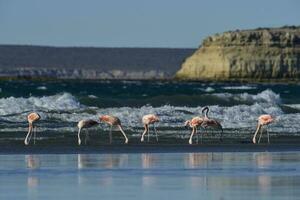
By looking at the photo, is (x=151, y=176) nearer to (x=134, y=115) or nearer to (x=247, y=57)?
(x=134, y=115)

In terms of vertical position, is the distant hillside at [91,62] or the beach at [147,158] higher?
the distant hillside at [91,62]

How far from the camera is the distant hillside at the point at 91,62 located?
17212 centimetres

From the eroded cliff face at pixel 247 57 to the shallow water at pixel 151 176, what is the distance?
4297 inches

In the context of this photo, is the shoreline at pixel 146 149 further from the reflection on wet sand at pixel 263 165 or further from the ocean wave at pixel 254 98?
the ocean wave at pixel 254 98

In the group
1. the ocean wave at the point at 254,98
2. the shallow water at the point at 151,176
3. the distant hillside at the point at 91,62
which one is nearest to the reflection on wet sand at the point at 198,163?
the shallow water at the point at 151,176

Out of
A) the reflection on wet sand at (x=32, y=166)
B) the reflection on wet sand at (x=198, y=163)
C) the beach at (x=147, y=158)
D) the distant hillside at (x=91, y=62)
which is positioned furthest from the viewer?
the distant hillside at (x=91, y=62)

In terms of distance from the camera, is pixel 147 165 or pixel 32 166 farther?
pixel 147 165

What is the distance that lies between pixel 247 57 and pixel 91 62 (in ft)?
172

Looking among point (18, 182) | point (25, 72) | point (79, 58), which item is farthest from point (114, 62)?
point (18, 182)

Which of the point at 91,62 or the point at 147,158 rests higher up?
the point at 91,62

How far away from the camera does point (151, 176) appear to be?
73.3ft

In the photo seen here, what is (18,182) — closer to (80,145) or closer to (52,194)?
(52,194)

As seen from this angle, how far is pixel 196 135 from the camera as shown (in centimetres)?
3328

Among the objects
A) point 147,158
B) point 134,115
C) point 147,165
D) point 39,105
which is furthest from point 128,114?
point 147,165
